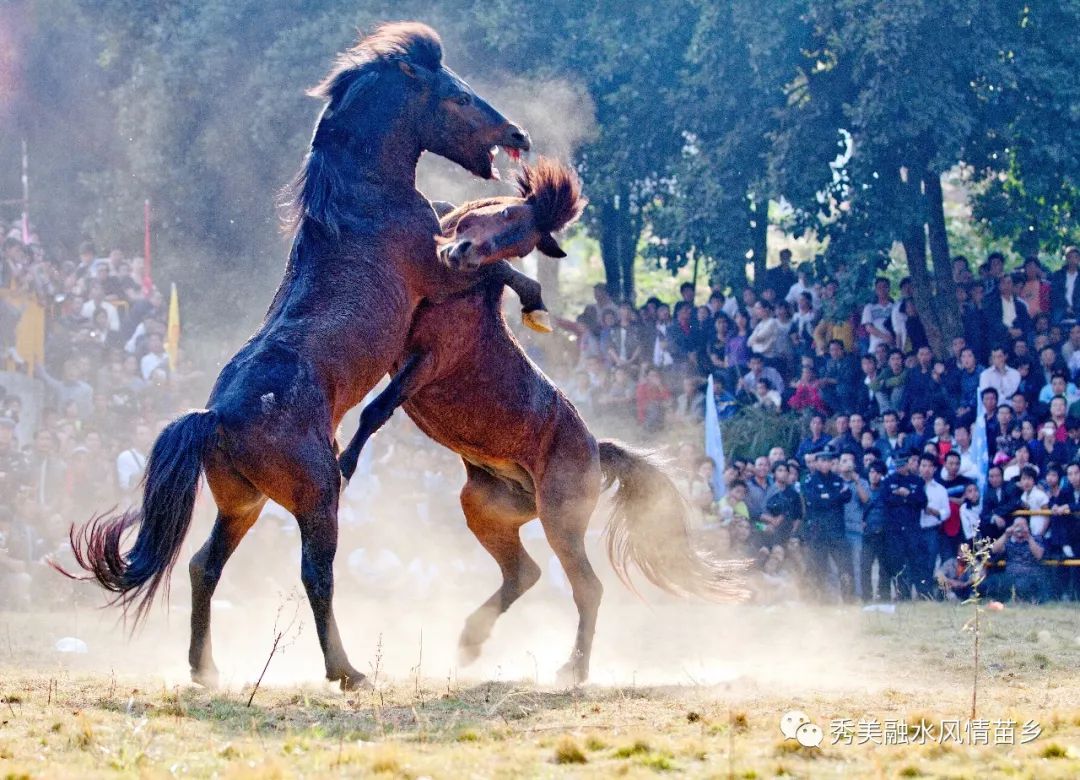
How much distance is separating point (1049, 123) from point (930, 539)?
496 centimetres

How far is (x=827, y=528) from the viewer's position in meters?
12.7

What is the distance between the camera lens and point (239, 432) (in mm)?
6555

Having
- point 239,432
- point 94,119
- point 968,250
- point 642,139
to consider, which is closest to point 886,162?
point 642,139

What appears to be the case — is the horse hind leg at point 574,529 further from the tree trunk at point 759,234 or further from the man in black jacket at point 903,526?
the tree trunk at point 759,234

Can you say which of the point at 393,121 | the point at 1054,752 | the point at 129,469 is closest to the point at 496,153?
the point at 393,121

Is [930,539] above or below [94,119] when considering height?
below

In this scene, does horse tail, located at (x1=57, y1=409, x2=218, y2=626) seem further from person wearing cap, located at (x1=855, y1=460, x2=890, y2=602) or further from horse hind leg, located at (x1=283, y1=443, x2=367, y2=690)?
person wearing cap, located at (x1=855, y1=460, x2=890, y2=602)

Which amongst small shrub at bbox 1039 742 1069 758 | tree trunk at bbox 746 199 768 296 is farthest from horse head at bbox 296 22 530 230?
tree trunk at bbox 746 199 768 296

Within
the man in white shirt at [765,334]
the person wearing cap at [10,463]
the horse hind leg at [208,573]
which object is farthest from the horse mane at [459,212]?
the person wearing cap at [10,463]

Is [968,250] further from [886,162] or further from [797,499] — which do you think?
[797,499]

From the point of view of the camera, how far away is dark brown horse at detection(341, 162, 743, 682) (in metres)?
7.64

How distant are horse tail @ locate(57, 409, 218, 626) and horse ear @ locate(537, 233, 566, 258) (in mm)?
2264

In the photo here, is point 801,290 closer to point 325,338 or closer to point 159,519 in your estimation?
point 325,338

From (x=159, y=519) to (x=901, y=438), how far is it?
796 cm
